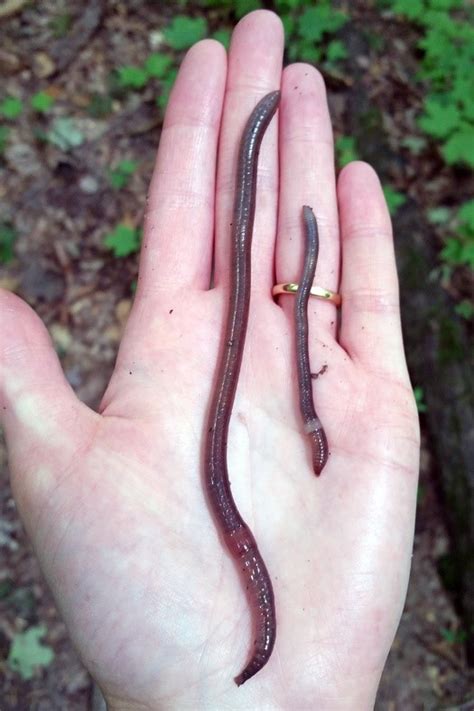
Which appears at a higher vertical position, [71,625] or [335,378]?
[335,378]

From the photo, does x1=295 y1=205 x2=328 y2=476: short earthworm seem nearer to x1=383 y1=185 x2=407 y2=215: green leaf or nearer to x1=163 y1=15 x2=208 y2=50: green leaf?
x1=383 y1=185 x2=407 y2=215: green leaf

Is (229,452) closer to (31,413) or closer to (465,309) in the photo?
(31,413)

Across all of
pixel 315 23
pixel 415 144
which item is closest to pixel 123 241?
pixel 315 23

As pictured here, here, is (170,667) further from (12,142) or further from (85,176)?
(12,142)

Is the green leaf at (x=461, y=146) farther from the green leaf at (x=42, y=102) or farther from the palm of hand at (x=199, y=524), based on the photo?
the green leaf at (x=42, y=102)

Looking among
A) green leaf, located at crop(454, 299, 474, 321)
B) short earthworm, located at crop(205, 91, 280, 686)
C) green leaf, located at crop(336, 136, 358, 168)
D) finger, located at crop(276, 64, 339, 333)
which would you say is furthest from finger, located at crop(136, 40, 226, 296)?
green leaf, located at crop(454, 299, 474, 321)

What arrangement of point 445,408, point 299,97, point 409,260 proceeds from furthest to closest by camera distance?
point 409,260 → point 445,408 → point 299,97

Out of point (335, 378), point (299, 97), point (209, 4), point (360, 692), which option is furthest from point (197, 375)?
point (209, 4)
